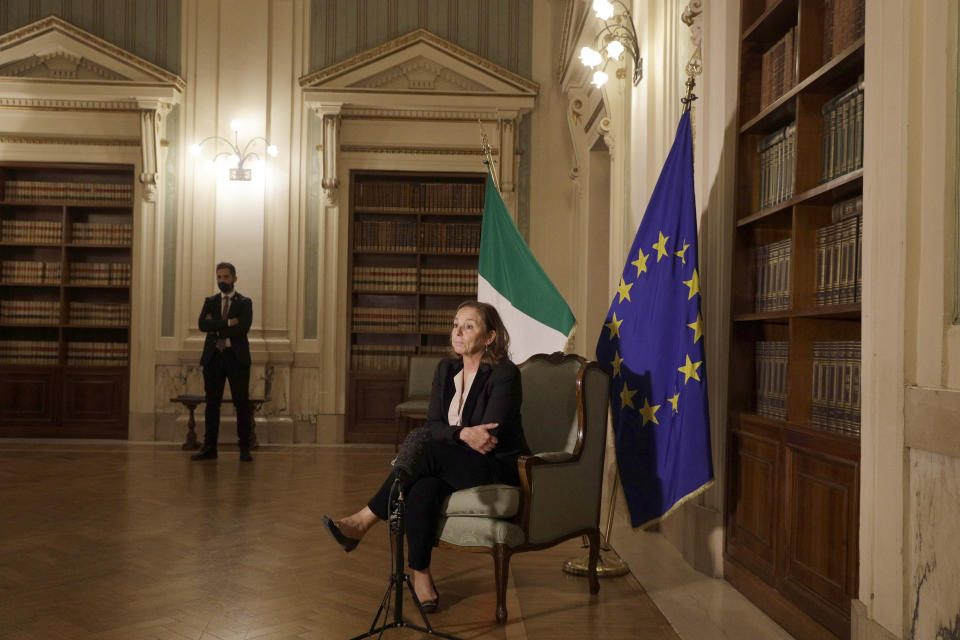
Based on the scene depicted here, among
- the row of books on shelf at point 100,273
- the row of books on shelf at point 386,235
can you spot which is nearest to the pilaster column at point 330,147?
the row of books on shelf at point 386,235

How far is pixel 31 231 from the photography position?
8.13 metres

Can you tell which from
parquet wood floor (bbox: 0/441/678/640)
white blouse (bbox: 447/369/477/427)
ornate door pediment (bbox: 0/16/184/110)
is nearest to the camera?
parquet wood floor (bbox: 0/441/678/640)

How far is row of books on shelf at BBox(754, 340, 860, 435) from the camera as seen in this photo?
2.67 m

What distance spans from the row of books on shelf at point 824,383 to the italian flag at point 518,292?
3.59 ft

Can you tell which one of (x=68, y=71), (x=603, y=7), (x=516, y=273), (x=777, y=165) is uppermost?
(x=68, y=71)

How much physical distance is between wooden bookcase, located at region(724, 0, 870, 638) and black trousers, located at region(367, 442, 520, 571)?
968 mm

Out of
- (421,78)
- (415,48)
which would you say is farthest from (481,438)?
(415,48)

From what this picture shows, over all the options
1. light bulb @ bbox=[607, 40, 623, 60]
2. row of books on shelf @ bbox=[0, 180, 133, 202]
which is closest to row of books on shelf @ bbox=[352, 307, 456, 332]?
row of books on shelf @ bbox=[0, 180, 133, 202]

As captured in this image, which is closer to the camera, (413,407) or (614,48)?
(614,48)

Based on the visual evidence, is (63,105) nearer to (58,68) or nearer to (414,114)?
(58,68)

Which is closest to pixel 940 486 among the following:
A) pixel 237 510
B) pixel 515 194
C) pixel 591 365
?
pixel 591 365

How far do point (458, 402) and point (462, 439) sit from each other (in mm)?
233

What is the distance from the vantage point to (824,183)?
2867 mm

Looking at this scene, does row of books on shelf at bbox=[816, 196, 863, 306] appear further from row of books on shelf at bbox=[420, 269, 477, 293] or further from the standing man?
row of books on shelf at bbox=[420, 269, 477, 293]
